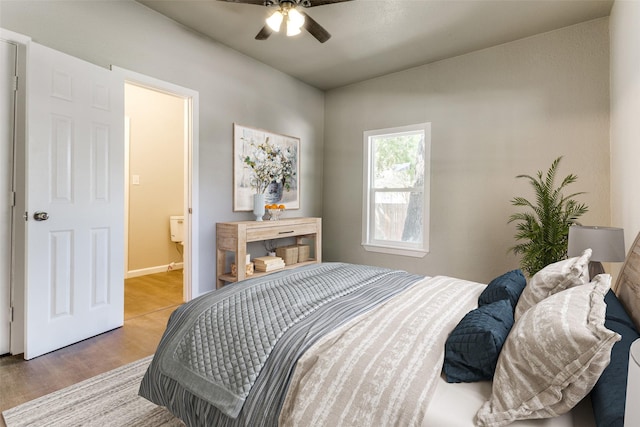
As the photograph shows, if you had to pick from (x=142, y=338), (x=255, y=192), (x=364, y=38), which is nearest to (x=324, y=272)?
(x=142, y=338)

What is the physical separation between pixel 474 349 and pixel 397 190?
340cm

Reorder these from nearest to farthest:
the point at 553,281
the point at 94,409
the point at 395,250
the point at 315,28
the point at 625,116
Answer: the point at 553,281 < the point at 94,409 < the point at 625,116 < the point at 315,28 < the point at 395,250

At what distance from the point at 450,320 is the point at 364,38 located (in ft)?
10.00

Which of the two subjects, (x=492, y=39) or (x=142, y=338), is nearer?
(x=142, y=338)

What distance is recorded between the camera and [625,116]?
7.70 ft

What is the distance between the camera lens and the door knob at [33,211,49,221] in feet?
7.22

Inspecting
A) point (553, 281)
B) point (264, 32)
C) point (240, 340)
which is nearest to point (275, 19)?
point (264, 32)

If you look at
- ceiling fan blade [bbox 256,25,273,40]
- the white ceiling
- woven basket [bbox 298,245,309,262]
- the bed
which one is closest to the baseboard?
woven basket [bbox 298,245,309,262]

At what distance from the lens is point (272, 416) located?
3.53ft

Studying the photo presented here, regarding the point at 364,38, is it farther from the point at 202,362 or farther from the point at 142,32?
the point at 202,362

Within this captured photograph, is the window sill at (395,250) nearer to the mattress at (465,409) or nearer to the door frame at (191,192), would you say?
the door frame at (191,192)

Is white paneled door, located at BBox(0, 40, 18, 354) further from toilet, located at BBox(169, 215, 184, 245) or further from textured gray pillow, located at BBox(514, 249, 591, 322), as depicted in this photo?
textured gray pillow, located at BBox(514, 249, 591, 322)

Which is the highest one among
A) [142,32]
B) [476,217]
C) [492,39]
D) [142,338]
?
[492,39]

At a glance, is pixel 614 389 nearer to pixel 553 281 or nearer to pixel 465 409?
pixel 465 409
